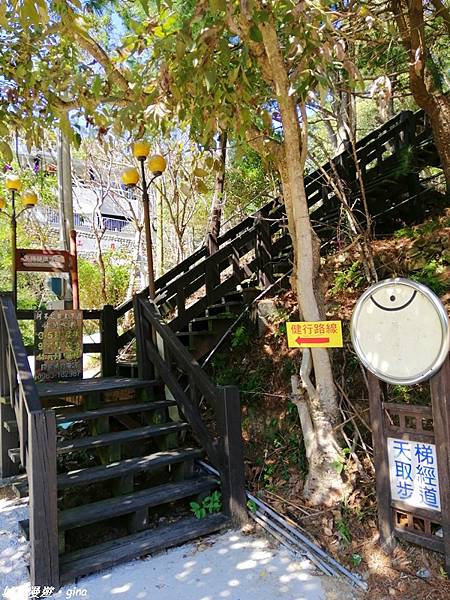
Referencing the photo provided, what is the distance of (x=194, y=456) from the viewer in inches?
157

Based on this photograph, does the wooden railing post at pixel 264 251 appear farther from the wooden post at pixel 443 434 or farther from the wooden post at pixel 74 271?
the wooden post at pixel 443 434

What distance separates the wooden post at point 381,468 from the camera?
293 centimetres

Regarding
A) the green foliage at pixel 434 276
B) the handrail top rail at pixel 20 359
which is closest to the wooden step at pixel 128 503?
the handrail top rail at pixel 20 359

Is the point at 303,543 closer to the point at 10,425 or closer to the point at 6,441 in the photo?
the point at 10,425

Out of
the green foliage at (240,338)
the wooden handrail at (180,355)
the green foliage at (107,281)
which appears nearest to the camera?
the wooden handrail at (180,355)

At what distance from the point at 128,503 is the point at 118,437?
0.59 meters

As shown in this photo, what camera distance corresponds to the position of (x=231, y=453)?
374cm

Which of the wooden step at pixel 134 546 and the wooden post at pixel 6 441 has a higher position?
the wooden post at pixel 6 441

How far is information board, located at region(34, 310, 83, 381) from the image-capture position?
500 cm

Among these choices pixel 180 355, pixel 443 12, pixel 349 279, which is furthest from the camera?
pixel 443 12

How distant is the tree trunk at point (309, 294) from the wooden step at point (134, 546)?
86 centimetres

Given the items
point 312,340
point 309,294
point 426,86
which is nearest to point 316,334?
point 312,340

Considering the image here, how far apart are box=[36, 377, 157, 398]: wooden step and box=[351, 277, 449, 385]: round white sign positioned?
2412 millimetres

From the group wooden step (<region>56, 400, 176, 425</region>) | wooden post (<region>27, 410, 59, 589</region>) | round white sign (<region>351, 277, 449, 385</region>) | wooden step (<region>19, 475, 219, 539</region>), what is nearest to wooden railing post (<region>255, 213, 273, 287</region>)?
wooden step (<region>56, 400, 176, 425</region>)
